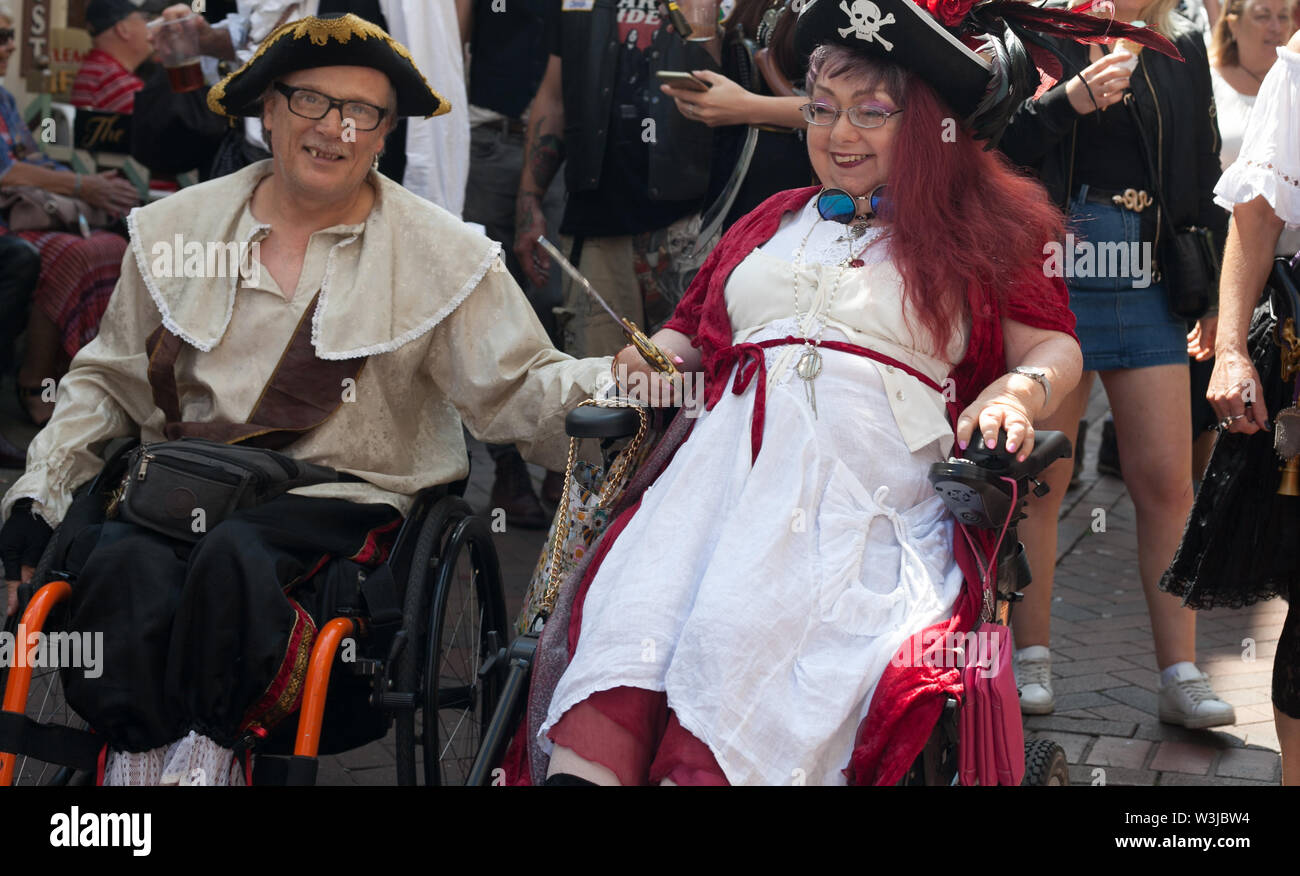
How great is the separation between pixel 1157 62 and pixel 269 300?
2454 millimetres

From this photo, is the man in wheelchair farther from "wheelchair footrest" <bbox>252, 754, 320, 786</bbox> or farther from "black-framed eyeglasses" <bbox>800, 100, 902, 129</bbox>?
"black-framed eyeglasses" <bbox>800, 100, 902, 129</bbox>

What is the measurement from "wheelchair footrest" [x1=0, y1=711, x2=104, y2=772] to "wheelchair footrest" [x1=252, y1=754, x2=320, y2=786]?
315 mm

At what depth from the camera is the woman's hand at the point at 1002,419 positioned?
2658 mm

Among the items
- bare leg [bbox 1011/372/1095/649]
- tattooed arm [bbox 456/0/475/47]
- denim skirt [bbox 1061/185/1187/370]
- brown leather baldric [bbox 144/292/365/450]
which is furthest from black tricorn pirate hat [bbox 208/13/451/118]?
bare leg [bbox 1011/372/1095/649]

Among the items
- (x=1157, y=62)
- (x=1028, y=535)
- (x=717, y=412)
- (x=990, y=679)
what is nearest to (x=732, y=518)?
(x=717, y=412)

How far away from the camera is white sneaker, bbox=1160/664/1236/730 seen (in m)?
4.11

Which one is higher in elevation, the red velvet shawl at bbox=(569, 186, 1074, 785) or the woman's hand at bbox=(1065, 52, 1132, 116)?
the woman's hand at bbox=(1065, 52, 1132, 116)

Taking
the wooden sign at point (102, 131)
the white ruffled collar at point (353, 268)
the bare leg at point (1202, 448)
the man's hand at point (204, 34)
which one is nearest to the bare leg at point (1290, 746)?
the white ruffled collar at point (353, 268)

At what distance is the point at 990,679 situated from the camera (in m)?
2.46

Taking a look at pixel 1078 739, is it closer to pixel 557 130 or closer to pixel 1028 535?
pixel 1028 535

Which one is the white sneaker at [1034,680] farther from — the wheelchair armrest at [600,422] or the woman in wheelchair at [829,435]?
the wheelchair armrest at [600,422]

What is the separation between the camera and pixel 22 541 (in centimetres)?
307

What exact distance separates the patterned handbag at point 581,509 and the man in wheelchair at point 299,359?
0.77ft

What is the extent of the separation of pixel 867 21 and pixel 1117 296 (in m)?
1.47
